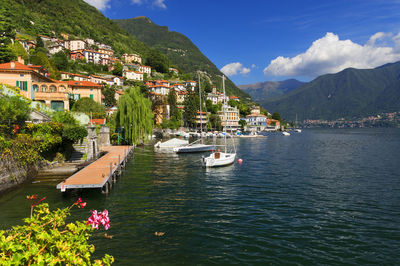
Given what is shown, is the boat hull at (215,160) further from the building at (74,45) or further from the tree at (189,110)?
the building at (74,45)

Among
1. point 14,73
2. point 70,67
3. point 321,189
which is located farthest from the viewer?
point 70,67

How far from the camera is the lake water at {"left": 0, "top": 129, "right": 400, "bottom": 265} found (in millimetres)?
10406

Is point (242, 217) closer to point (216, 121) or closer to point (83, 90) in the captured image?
point (83, 90)

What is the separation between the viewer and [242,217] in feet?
47.9

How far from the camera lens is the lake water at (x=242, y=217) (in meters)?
10.4

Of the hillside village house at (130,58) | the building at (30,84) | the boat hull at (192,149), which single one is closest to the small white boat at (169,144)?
the boat hull at (192,149)

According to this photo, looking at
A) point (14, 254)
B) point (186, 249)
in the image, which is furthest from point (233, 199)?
point (14, 254)

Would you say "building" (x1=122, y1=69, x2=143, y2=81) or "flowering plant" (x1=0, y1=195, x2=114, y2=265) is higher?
"building" (x1=122, y1=69, x2=143, y2=81)

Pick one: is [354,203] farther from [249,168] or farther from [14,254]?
[14,254]

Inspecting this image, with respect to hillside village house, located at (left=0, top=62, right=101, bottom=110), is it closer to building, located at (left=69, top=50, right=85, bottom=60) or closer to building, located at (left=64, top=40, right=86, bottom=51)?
building, located at (left=69, top=50, right=85, bottom=60)

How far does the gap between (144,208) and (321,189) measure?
49.3 feet

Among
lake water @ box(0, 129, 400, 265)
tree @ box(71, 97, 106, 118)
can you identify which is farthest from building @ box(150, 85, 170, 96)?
lake water @ box(0, 129, 400, 265)

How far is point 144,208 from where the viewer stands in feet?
51.1

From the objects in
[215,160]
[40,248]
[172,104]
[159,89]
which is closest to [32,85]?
[215,160]
